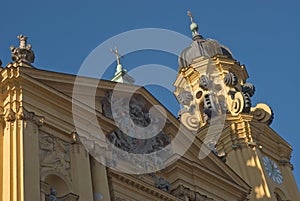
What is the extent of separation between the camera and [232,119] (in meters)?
23.7

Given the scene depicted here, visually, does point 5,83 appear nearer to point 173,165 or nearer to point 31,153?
point 31,153

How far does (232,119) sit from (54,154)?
31.7ft

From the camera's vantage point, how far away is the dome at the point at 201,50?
26.7m

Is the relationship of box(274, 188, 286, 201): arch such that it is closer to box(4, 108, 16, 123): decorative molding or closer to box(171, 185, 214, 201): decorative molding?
box(171, 185, 214, 201): decorative molding

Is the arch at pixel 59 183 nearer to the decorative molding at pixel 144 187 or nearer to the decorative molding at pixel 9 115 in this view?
the decorative molding at pixel 9 115

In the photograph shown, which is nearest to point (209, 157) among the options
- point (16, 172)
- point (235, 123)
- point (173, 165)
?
point (173, 165)

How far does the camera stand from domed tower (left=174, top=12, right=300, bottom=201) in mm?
22719

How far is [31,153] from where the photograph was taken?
47.3ft

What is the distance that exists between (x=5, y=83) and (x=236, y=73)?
12.3 meters

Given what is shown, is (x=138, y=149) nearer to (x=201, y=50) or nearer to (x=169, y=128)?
(x=169, y=128)

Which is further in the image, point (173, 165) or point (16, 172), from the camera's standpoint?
point (173, 165)

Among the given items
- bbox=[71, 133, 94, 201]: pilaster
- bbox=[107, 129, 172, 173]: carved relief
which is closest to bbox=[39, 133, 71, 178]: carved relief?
bbox=[71, 133, 94, 201]: pilaster

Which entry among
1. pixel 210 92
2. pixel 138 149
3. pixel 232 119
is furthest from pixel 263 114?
pixel 138 149

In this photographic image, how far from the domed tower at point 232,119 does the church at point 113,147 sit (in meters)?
0.04
